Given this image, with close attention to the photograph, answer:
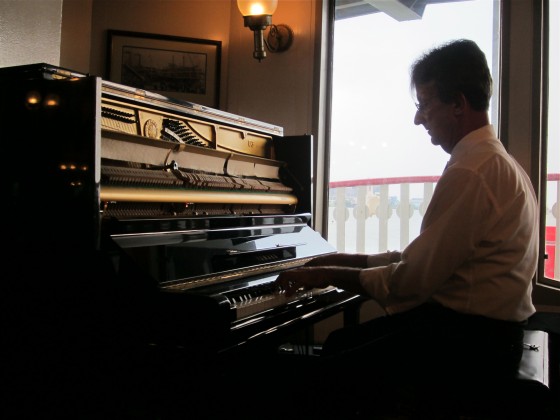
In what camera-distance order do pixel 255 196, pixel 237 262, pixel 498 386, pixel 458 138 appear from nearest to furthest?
pixel 498 386, pixel 458 138, pixel 237 262, pixel 255 196

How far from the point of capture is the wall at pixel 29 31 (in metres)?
2.39

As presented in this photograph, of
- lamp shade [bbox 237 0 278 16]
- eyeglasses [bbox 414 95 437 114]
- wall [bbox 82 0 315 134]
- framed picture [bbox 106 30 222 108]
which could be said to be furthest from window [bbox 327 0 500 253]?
eyeglasses [bbox 414 95 437 114]

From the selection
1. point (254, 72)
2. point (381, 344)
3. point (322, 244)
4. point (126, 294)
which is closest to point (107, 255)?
point (126, 294)

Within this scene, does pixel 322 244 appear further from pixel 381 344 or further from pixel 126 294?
pixel 126 294

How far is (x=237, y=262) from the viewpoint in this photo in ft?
7.00

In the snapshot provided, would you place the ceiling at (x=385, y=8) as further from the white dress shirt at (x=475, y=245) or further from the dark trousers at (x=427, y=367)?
the dark trousers at (x=427, y=367)

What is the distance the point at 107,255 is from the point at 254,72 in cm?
259

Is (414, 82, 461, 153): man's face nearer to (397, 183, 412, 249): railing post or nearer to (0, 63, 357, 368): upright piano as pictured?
(0, 63, 357, 368): upright piano

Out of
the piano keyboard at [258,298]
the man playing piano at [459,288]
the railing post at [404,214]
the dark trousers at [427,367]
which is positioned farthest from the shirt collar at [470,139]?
the railing post at [404,214]

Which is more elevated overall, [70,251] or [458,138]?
[458,138]

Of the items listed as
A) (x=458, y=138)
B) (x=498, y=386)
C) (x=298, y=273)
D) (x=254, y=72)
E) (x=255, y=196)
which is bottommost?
(x=498, y=386)

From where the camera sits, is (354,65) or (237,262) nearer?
(237,262)

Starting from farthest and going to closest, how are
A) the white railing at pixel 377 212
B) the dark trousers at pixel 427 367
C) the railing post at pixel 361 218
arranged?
the railing post at pixel 361 218
the white railing at pixel 377 212
the dark trousers at pixel 427 367

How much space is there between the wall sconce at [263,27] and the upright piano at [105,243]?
171 cm
